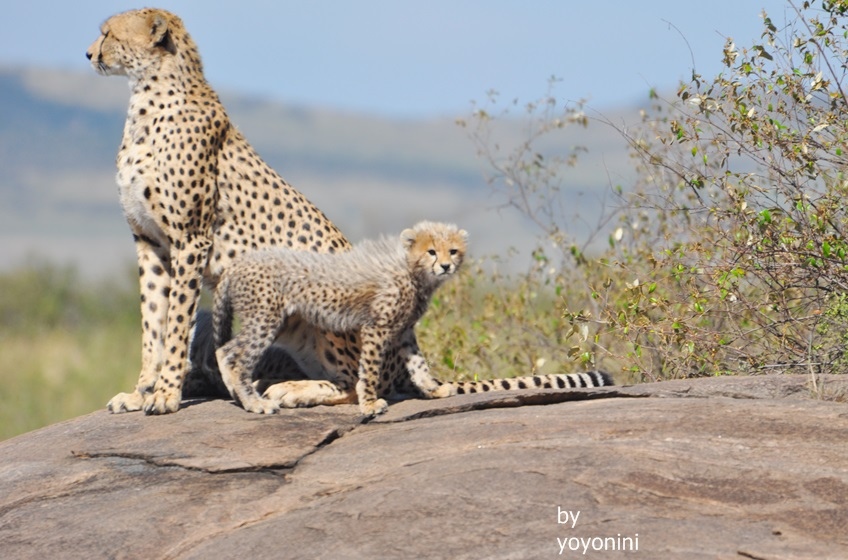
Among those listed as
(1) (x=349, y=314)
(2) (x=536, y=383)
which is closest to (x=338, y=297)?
(1) (x=349, y=314)

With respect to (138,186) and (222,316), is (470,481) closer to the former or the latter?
(222,316)

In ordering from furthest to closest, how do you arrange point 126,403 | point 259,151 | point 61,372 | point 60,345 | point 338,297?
point 259,151 → point 60,345 → point 61,372 → point 126,403 → point 338,297

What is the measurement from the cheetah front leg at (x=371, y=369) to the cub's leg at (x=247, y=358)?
0.35 metres

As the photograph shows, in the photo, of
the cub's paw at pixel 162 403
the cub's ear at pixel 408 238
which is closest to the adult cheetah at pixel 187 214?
the cub's paw at pixel 162 403

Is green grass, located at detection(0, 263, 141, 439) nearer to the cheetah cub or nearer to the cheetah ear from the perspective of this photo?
the cheetah ear

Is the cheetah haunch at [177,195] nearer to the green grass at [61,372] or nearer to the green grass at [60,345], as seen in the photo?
the green grass at [61,372]

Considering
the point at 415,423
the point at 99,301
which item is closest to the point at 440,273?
the point at 415,423

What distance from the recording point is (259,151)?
97688 millimetres

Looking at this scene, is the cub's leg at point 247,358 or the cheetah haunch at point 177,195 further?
the cheetah haunch at point 177,195

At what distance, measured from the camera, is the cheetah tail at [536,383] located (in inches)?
214

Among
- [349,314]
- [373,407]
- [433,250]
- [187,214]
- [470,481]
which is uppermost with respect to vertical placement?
[187,214]

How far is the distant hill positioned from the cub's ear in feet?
151

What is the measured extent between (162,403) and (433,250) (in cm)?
126

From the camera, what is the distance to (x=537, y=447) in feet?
13.8
